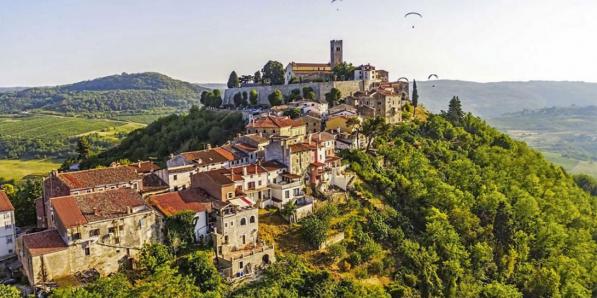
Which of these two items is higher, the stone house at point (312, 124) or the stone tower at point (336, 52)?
the stone tower at point (336, 52)

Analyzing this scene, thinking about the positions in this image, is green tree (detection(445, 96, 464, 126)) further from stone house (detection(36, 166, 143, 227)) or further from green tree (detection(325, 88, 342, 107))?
stone house (detection(36, 166, 143, 227))

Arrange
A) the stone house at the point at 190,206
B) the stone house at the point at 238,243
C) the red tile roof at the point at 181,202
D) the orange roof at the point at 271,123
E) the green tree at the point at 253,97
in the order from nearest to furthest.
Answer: the stone house at the point at 238,243, the stone house at the point at 190,206, the red tile roof at the point at 181,202, the orange roof at the point at 271,123, the green tree at the point at 253,97

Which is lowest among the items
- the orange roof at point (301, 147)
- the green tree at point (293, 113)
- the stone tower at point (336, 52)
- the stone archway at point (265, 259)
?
the stone archway at point (265, 259)

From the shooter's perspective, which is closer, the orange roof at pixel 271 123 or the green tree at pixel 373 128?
the green tree at pixel 373 128

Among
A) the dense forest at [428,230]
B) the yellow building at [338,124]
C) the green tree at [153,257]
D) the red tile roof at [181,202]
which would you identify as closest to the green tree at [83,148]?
the dense forest at [428,230]

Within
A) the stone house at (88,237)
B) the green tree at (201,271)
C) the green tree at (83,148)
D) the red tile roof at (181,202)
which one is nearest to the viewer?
the stone house at (88,237)

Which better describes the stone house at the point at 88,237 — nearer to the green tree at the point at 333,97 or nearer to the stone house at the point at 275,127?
the stone house at the point at 275,127

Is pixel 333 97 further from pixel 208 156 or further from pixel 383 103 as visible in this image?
pixel 208 156
